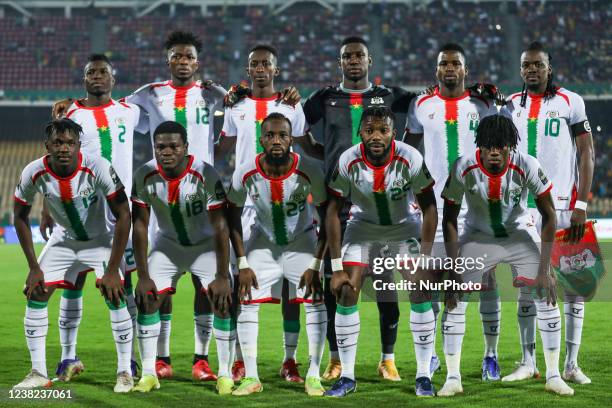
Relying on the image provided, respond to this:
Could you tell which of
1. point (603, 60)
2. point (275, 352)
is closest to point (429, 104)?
point (275, 352)

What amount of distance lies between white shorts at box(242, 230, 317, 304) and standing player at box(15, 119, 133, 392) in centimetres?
86

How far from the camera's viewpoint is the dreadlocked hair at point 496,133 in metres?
5.73

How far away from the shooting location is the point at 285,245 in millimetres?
6070

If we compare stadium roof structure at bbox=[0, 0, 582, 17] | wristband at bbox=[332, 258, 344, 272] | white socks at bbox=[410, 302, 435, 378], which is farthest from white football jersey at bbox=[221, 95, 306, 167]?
stadium roof structure at bbox=[0, 0, 582, 17]

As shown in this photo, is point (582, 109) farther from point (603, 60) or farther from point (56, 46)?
point (56, 46)

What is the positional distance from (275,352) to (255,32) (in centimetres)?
2802

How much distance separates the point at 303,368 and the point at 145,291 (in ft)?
5.23

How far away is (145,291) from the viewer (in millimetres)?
5930

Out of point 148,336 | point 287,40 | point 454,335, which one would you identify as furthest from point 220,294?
point 287,40

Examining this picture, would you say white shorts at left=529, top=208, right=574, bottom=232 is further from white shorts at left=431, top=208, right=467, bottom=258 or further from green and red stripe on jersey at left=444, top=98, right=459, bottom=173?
green and red stripe on jersey at left=444, top=98, right=459, bottom=173

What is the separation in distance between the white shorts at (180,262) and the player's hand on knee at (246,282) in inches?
10.4

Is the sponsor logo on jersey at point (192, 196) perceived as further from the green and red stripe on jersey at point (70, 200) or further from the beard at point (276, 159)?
the green and red stripe on jersey at point (70, 200)

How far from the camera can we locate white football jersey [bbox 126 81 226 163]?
23.1ft

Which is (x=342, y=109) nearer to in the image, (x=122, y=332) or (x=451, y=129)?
(x=451, y=129)
